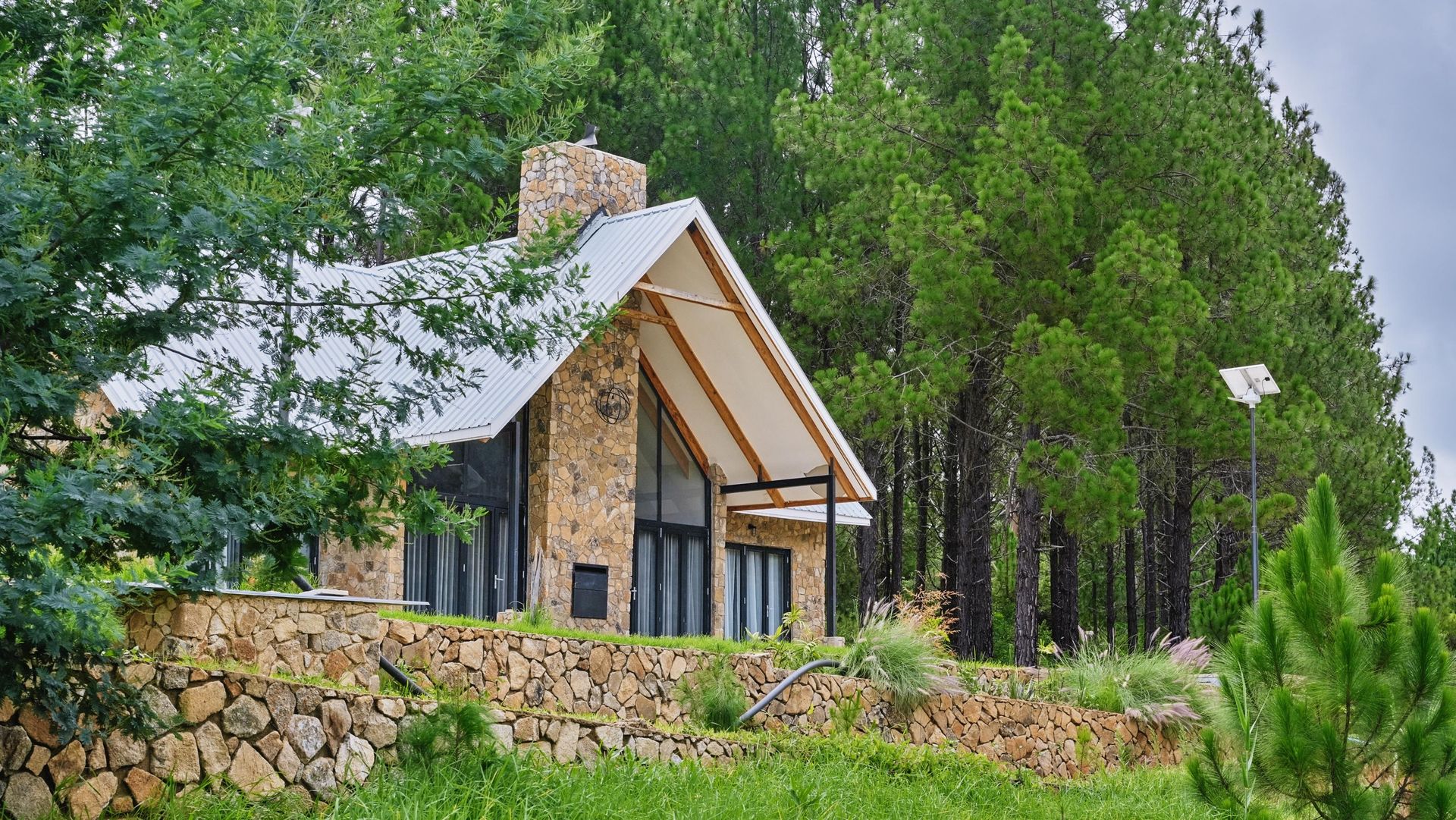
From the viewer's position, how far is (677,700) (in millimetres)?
11281

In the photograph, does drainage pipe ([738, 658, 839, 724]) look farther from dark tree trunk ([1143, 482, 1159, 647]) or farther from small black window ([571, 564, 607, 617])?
dark tree trunk ([1143, 482, 1159, 647])

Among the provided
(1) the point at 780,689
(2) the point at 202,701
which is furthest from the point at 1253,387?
(2) the point at 202,701

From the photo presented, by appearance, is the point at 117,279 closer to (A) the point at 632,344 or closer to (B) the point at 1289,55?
(A) the point at 632,344

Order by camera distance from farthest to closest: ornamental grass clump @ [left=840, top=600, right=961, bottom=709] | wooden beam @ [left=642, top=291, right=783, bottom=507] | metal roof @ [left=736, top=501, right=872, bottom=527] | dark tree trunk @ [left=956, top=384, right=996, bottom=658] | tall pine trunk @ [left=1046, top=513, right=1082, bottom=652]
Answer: dark tree trunk @ [left=956, top=384, right=996, bottom=658]
tall pine trunk @ [left=1046, top=513, right=1082, bottom=652]
metal roof @ [left=736, top=501, right=872, bottom=527]
wooden beam @ [left=642, top=291, right=783, bottom=507]
ornamental grass clump @ [left=840, top=600, right=961, bottom=709]

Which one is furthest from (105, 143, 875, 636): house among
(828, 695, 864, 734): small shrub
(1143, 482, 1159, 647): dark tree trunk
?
(1143, 482, 1159, 647): dark tree trunk

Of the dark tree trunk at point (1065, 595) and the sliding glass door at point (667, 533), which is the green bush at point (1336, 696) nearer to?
the sliding glass door at point (667, 533)

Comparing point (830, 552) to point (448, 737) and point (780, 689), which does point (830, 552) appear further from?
point (448, 737)

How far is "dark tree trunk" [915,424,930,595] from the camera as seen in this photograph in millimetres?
27109

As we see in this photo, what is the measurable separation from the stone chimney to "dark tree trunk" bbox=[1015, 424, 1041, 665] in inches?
291

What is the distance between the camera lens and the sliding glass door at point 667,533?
1673 centimetres

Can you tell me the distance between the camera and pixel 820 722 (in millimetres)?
11938

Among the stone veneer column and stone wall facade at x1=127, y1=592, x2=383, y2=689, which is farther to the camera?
the stone veneer column

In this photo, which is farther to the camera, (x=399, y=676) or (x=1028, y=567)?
(x=1028, y=567)

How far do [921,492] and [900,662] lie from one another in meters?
16.1
